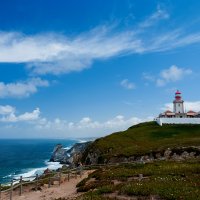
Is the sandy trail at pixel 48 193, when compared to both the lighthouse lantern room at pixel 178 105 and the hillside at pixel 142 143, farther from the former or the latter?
the lighthouse lantern room at pixel 178 105

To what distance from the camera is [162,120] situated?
118562 millimetres

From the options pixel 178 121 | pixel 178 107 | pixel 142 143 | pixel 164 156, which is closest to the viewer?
pixel 164 156

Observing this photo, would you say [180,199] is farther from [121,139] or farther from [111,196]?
[121,139]

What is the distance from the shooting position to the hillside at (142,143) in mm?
68512

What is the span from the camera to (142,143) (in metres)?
84.8

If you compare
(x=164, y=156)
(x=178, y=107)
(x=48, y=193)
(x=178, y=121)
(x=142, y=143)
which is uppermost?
(x=178, y=107)

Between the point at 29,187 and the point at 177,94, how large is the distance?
105908mm

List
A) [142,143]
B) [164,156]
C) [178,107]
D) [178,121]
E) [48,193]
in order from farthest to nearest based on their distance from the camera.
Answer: [178,107], [178,121], [142,143], [164,156], [48,193]

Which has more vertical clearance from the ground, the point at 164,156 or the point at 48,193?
the point at 164,156

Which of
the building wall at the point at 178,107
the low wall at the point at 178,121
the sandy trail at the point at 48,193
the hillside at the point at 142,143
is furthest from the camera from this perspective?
the building wall at the point at 178,107

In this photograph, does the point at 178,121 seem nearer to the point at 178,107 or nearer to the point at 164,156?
the point at 178,107

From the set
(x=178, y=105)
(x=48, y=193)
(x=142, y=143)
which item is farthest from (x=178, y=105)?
(x=48, y=193)

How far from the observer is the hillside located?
68.5 meters

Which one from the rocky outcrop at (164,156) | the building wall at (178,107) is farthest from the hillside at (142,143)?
the building wall at (178,107)
